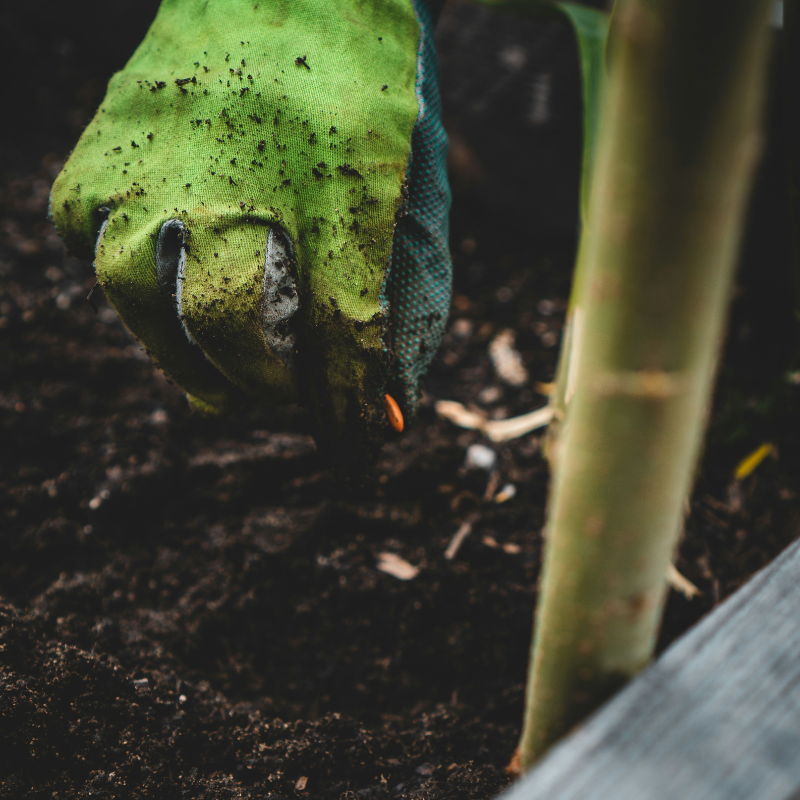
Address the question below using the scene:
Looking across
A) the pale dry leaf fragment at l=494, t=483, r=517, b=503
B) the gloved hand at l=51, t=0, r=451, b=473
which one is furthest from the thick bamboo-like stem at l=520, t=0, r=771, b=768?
the pale dry leaf fragment at l=494, t=483, r=517, b=503

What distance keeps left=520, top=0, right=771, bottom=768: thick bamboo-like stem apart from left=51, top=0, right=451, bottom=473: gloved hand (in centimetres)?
37

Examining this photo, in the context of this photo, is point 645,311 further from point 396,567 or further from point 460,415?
point 460,415

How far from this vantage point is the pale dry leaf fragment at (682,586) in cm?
94

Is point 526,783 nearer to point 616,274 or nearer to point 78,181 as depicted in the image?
point 616,274

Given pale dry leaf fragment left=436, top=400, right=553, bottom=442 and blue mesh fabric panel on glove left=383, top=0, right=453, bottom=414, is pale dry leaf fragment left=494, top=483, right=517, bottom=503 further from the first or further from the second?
blue mesh fabric panel on glove left=383, top=0, right=453, bottom=414

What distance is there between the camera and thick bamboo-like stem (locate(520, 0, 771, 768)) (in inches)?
11.0

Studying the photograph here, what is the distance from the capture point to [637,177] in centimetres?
30

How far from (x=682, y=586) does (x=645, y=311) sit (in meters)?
0.80

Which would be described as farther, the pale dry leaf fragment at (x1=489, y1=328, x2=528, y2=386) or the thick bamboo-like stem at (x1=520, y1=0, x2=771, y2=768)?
the pale dry leaf fragment at (x1=489, y1=328, x2=528, y2=386)

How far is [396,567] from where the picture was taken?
979 millimetres

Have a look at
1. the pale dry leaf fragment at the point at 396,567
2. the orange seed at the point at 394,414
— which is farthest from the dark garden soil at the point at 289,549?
the orange seed at the point at 394,414

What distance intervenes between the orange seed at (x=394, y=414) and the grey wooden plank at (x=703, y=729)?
0.43 metres

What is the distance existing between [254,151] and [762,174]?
127 centimetres

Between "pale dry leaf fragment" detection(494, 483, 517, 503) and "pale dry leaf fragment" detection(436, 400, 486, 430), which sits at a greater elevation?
"pale dry leaf fragment" detection(436, 400, 486, 430)
